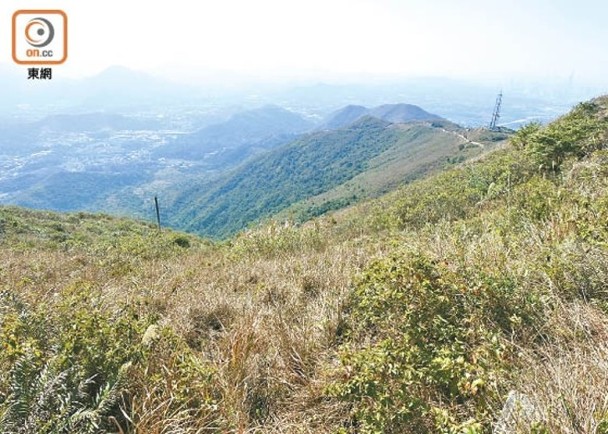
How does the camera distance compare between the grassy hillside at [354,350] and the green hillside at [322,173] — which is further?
the green hillside at [322,173]

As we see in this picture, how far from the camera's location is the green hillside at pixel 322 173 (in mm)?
98138

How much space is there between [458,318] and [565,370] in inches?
34.0

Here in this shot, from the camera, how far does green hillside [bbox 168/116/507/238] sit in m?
98.1

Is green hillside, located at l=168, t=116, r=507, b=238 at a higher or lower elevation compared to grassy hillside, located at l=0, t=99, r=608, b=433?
lower

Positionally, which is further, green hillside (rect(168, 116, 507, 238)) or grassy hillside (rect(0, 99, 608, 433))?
green hillside (rect(168, 116, 507, 238))

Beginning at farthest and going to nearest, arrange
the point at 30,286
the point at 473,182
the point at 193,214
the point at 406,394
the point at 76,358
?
the point at 193,214, the point at 473,182, the point at 30,286, the point at 76,358, the point at 406,394

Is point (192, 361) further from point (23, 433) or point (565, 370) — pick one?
point (565, 370)

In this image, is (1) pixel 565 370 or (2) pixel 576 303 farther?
(2) pixel 576 303

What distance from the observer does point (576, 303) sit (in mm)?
2658

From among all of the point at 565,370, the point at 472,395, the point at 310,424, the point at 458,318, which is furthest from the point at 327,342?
the point at 565,370

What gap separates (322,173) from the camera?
15800 centimetres

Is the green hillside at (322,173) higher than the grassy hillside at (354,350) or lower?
lower

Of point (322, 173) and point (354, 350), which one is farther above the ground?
point (354, 350)

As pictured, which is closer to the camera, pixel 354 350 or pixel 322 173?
pixel 354 350
